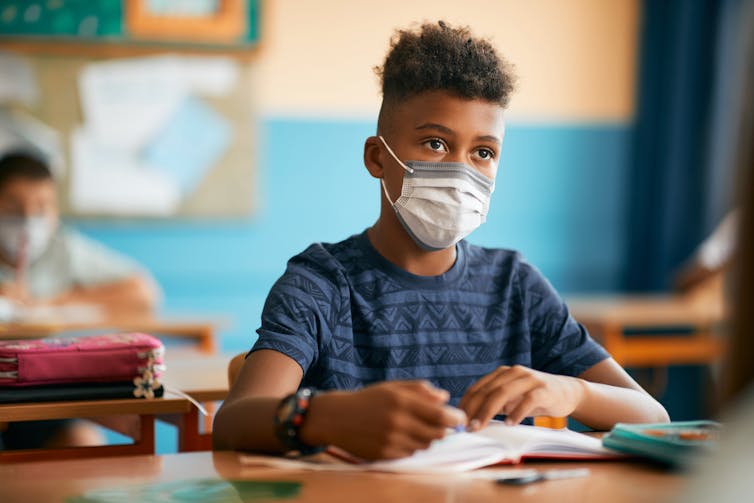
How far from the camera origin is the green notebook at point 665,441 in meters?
1.04

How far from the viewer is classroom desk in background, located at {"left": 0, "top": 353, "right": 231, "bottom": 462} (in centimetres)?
154

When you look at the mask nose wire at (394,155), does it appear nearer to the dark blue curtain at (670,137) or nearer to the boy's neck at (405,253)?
the boy's neck at (405,253)

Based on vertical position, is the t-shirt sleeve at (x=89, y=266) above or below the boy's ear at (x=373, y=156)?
below

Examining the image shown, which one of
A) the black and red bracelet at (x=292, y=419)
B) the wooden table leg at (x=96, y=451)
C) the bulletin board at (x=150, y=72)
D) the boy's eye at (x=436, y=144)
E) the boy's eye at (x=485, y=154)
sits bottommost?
the wooden table leg at (x=96, y=451)

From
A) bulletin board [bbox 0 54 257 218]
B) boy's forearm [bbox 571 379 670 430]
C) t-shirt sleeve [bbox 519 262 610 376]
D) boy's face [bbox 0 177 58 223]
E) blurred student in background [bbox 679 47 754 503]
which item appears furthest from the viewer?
bulletin board [bbox 0 54 257 218]

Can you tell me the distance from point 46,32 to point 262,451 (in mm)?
3954

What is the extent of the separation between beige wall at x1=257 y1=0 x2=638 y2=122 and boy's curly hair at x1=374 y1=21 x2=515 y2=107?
121 inches

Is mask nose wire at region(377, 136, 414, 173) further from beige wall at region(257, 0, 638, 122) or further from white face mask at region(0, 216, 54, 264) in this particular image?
beige wall at region(257, 0, 638, 122)

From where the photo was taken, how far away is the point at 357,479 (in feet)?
3.18

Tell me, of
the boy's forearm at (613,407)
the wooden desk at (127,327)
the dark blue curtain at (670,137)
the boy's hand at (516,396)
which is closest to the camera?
the boy's hand at (516,396)

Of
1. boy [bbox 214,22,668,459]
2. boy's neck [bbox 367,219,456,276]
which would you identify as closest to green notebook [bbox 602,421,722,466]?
boy [bbox 214,22,668,459]

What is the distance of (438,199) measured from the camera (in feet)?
4.89

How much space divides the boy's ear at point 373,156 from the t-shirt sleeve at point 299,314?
0.69 feet

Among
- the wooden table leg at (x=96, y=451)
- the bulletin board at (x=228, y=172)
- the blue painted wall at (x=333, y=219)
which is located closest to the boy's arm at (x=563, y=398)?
the wooden table leg at (x=96, y=451)
